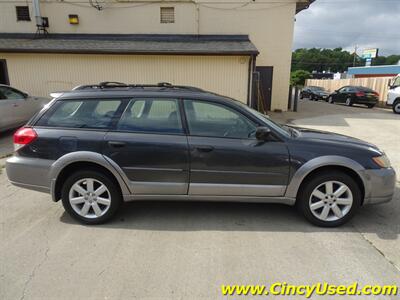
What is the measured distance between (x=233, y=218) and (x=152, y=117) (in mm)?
1597

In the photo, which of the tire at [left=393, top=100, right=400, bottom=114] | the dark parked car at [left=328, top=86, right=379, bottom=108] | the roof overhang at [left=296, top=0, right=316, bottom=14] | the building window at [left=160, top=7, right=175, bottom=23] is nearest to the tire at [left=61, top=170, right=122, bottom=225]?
the building window at [left=160, top=7, right=175, bottom=23]

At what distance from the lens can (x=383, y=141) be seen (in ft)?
26.7

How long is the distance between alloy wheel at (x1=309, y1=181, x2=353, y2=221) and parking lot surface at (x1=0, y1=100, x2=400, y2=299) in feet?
0.61

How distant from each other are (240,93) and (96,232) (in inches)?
364

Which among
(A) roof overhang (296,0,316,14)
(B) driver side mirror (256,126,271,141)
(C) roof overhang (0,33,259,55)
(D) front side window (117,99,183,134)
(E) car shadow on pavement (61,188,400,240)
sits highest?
(A) roof overhang (296,0,316,14)

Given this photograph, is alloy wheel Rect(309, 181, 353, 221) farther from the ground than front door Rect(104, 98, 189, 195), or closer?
closer

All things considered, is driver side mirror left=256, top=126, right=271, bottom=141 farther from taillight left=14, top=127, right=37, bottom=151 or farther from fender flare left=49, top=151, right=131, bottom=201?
taillight left=14, top=127, right=37, bottom=151

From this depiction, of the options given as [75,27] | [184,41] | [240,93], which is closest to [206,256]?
[240,93]

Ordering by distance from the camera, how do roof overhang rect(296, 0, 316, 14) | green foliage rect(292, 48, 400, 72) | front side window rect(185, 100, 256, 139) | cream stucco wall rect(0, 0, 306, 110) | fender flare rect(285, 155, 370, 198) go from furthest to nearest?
green foliage rect(292, 48, 400, 72) → cream stucco wall rect(0, 0, 306, 110) → roof overhang rect(296, 0, 316, 14) → front side window rect(185, 100, 256, 139) → fender flare rect(285, 155, 370, 198)

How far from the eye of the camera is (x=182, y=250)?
116 inches

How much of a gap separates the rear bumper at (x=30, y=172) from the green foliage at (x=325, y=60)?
82036 millimetres

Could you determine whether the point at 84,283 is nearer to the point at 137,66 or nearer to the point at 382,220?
the point at 382,220

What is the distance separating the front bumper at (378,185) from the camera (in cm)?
330

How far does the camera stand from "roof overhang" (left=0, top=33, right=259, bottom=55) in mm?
11250
